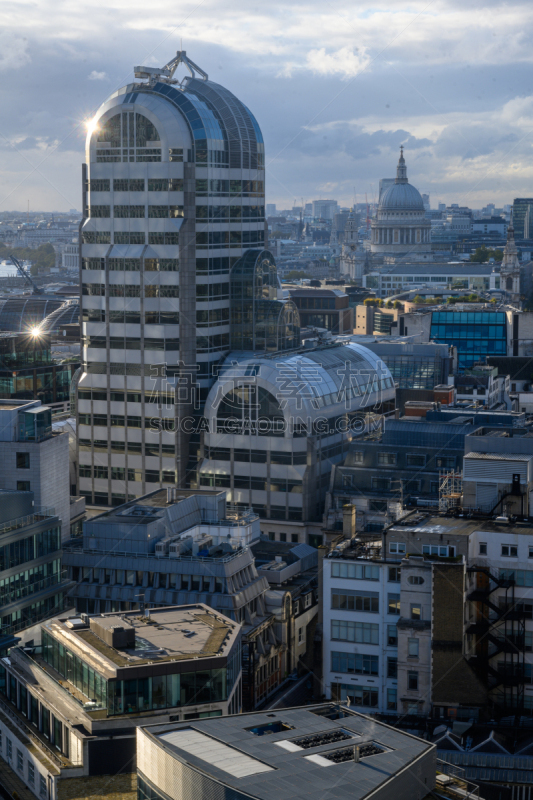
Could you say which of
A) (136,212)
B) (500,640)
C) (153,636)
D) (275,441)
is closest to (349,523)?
(500,640)

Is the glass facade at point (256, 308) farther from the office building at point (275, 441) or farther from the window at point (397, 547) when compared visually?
the window at point (397, 547)

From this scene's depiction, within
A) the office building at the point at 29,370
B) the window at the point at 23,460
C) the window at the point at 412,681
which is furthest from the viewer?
the office building at the point at 29,370

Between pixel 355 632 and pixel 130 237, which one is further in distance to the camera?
pixel 130 237

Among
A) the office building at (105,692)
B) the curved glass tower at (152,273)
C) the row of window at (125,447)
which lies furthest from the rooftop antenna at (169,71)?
the office building at (105,692)

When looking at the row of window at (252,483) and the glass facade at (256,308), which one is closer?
the row of window at (252,483)

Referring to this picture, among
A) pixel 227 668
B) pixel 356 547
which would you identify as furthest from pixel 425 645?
pixel 227 668

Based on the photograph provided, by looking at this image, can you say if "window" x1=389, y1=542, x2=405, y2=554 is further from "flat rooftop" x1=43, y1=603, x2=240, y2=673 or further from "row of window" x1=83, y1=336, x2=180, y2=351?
"row of window" x1=83, y1=336, x2=180, y2=351

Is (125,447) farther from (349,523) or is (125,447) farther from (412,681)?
(412,681)

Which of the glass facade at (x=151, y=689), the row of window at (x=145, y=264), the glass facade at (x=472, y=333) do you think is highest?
the row of window at (x=145, y=264)
